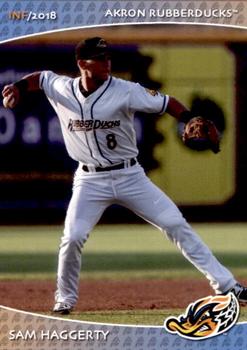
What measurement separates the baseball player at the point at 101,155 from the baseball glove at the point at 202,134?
0.20 ft

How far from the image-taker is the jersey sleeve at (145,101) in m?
6.61

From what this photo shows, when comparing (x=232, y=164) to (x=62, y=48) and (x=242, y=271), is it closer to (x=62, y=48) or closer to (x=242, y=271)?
(x=242, y=271)

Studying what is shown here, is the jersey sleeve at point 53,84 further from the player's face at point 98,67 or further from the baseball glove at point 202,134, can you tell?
the baseball glove at point 202,134

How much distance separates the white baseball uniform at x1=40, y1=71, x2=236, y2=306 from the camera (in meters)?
6.66

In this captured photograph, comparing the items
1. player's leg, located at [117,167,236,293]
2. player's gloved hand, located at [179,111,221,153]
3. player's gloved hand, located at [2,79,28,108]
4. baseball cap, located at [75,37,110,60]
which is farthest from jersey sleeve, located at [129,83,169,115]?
player's gloved hand, located at [2,79,28,108]

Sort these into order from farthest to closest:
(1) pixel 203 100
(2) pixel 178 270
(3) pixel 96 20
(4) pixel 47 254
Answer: (2) pixel 178 270 < (4) pixel 47 254 < (1) pixel 203 100 < (3) pixel 96 20

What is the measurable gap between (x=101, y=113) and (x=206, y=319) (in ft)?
3.57

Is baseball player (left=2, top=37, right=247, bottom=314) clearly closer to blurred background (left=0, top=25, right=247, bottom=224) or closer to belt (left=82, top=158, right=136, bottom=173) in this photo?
belt (left=82, top=158, right=136, bottom=173)

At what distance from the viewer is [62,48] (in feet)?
22.5

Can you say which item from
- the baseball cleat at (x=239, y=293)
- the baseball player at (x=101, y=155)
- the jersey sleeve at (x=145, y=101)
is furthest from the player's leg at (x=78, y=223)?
the baseball cleat at (x=239, y=293)

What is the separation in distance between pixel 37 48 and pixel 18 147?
593mm

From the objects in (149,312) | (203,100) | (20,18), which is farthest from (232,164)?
(20,18)

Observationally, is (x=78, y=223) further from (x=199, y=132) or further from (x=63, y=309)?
(x=199, y=132)

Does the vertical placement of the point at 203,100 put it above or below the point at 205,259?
above
